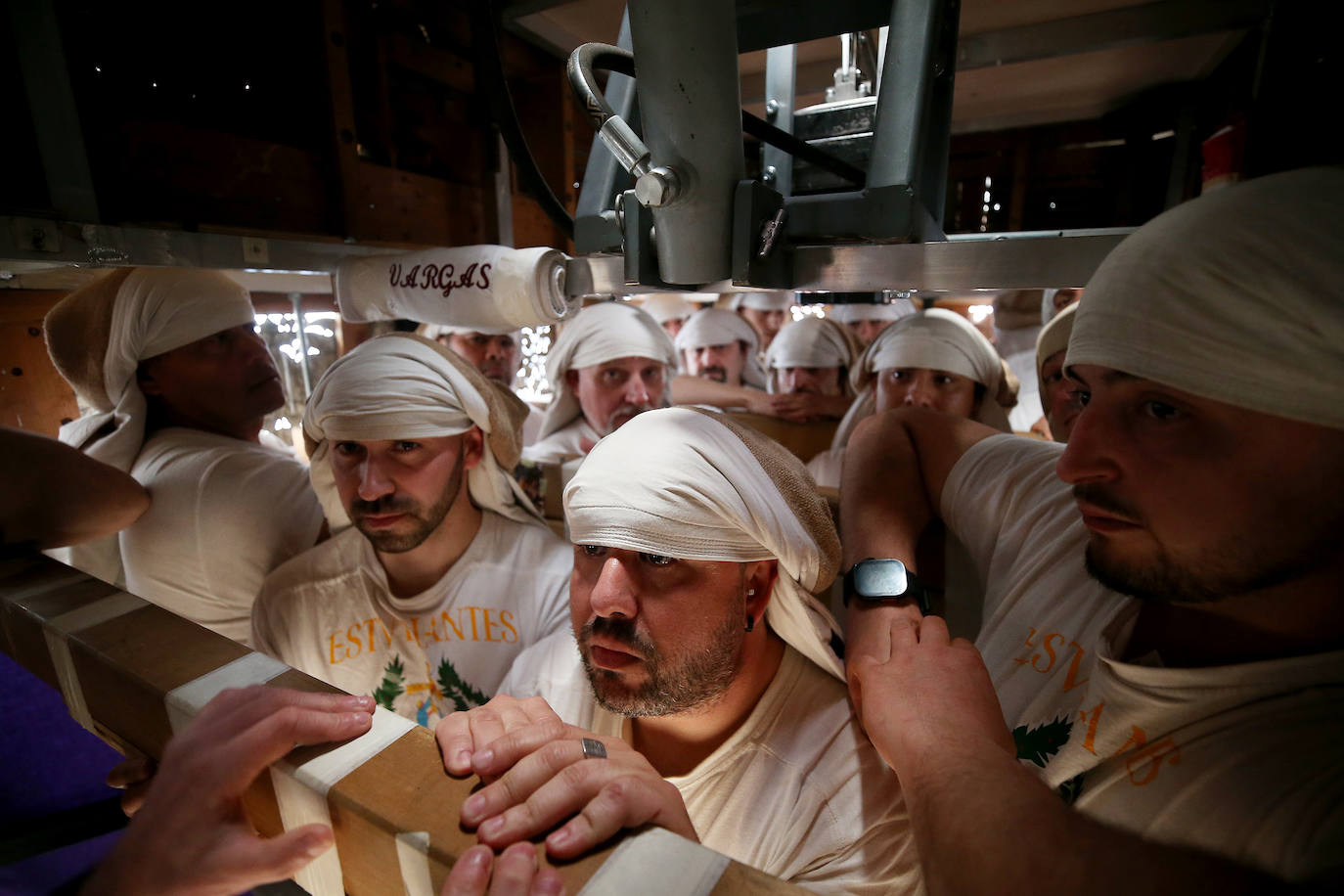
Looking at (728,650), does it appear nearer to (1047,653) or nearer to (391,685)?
(1047,653)

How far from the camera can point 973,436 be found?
1.63 m

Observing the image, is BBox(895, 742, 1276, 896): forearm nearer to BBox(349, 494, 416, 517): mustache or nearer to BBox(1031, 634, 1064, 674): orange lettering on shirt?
BBox(1031, 634, 1064, 674): orange lettering on shirt

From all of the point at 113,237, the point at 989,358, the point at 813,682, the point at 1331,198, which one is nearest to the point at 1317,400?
the point at 1331,198

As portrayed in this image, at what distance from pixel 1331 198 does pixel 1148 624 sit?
636 millimetres

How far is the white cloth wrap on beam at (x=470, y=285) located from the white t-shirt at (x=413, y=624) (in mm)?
817

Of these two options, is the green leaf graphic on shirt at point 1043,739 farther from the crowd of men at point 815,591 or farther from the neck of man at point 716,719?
the neck of man at point 716,719

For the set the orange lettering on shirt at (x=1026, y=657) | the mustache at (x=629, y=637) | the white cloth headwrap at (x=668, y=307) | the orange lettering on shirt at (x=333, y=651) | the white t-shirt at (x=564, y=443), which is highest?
the white cloth headwrap at (x=668, y=307)

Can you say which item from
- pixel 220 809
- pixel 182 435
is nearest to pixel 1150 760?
pixel 220 809

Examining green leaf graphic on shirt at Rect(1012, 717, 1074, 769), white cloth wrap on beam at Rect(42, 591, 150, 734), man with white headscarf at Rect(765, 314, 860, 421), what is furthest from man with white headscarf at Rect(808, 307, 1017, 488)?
white cloth wrap on beam at Rect(42, 591, 150, 734)

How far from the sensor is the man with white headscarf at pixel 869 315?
4477mm

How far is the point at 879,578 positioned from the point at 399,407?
1.29 meters

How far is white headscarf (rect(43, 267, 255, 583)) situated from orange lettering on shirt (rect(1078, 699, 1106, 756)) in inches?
90.3

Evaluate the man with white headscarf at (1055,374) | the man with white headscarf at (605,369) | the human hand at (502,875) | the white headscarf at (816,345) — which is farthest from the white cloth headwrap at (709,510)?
the white headscarf at (816,345)

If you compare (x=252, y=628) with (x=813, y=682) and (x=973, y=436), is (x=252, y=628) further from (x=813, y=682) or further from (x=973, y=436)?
(x=973, y=436)
